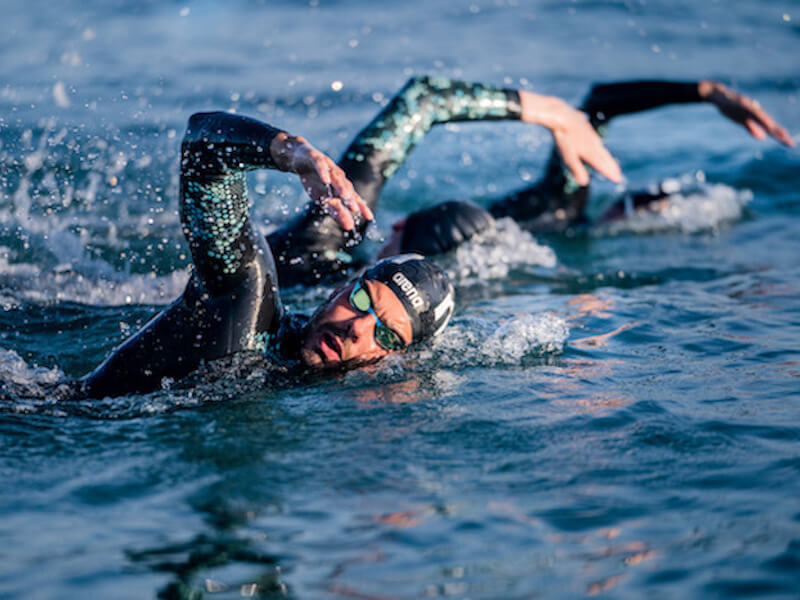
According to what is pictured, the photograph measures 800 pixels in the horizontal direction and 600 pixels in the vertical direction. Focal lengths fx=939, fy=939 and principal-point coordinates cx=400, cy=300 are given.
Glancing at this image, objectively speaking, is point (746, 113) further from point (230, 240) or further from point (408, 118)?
point (230, 240)

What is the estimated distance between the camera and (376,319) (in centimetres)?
462

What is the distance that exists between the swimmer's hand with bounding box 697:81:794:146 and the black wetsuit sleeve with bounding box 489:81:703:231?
2.85 feet

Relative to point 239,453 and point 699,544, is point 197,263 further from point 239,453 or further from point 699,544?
point 699,544

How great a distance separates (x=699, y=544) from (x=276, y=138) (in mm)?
2186

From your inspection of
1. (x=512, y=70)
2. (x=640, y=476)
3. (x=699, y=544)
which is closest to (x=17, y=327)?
(x=640, y=476)

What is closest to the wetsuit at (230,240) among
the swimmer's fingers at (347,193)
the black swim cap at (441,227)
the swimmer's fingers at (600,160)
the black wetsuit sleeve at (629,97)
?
the swimmer's fingers at (347,193)

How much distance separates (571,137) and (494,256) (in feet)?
5.02

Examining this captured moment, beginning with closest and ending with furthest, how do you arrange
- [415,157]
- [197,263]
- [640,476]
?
[640,476]
[197,263]
[415,157]

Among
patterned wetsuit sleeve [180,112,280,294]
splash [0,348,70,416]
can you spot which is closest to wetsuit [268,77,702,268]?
patterned wetsuit sleeve [180,112,280,294]

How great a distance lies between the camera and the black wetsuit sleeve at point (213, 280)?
12.9 ft

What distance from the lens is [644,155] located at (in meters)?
12.1

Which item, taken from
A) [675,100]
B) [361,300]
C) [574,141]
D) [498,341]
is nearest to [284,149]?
[361,300]

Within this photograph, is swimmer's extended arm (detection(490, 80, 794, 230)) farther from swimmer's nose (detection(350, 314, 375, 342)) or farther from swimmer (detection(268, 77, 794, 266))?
swimmer's nose (detection(350, 314, 375, 342))

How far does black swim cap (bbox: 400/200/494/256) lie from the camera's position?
7.13 meters
